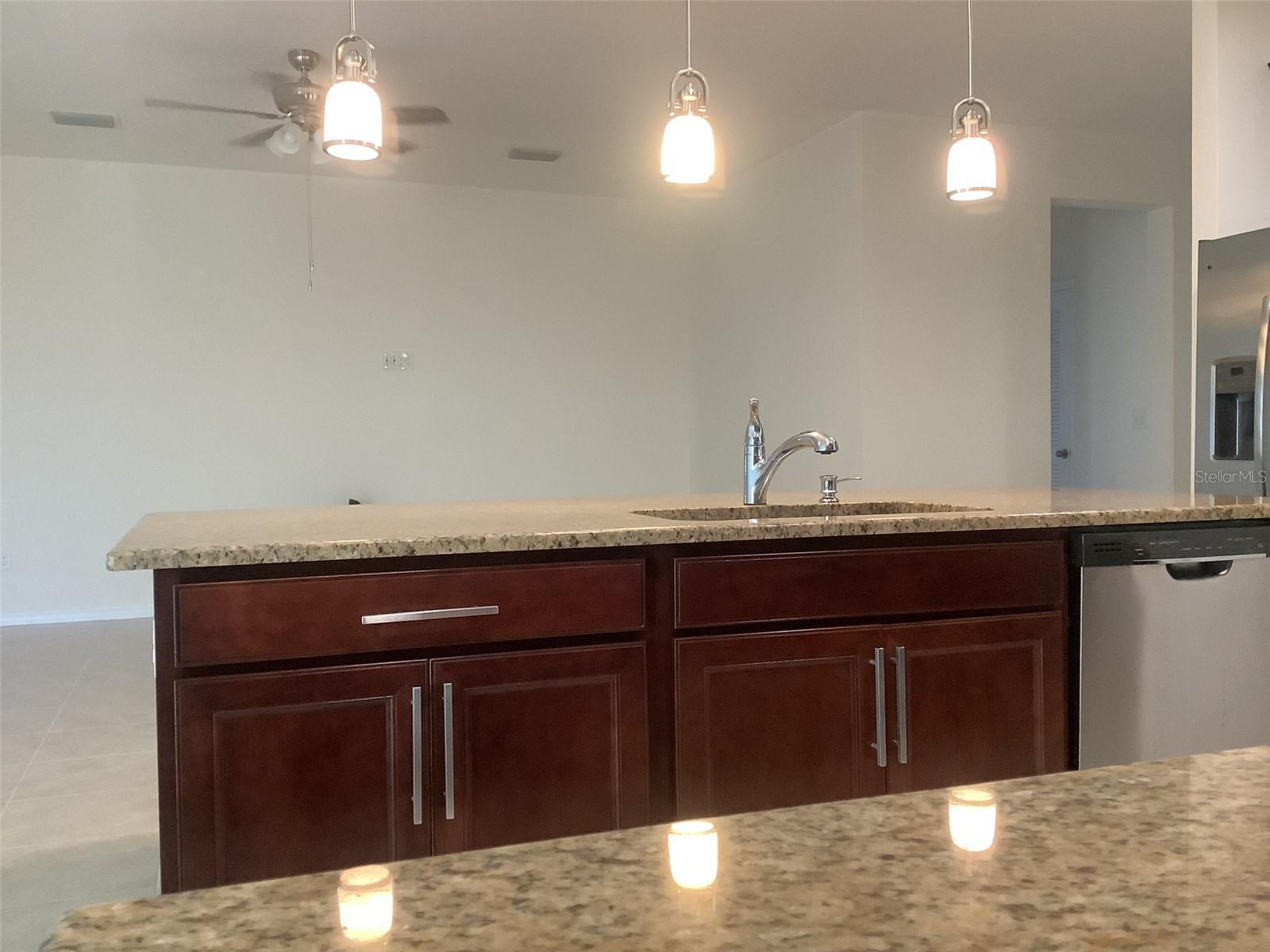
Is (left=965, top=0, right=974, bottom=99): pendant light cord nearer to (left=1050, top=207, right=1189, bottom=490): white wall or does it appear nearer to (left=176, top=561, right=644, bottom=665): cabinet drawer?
(left=1050, top=207, right=1189, bottom=490): white wall

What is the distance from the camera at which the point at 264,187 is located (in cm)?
644

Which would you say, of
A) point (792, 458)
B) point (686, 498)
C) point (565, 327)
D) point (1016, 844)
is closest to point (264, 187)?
point (565, 327)

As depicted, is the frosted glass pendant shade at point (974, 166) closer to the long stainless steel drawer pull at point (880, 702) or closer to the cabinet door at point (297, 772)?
the long stainless steel drawer pull at point (880, 702)

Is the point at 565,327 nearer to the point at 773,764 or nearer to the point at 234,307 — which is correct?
the point at 234,307

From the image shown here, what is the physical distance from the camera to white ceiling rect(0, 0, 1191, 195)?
4066 mm

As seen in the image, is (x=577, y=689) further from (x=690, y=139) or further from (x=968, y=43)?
(x=968, y=43)

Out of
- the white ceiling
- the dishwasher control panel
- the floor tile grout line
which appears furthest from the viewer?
the white ceiling

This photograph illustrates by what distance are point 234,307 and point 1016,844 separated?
6.65 meters

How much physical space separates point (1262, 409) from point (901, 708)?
6.31 feet

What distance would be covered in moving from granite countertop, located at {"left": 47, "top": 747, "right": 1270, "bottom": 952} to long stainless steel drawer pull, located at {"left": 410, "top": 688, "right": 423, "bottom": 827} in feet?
4.88

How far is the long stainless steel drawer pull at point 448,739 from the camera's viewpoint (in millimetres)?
1869

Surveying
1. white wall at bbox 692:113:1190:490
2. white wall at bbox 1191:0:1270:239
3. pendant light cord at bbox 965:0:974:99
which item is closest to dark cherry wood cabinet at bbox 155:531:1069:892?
white wall at bbox 1191:0:1270:239

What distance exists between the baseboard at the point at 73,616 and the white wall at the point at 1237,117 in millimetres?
5823

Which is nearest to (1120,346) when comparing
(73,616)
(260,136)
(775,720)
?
(260,136)
